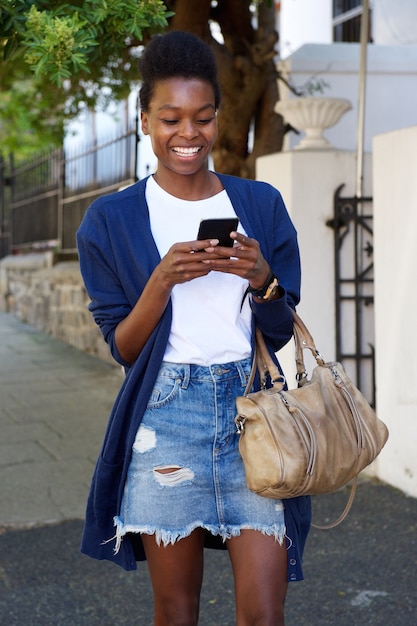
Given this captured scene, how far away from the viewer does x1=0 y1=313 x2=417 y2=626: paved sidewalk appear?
157 inches

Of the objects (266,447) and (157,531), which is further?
(157,531)

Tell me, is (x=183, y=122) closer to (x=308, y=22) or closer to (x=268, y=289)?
(x=268, y=289)

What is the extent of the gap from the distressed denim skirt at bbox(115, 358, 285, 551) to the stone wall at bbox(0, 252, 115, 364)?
778 centimetres

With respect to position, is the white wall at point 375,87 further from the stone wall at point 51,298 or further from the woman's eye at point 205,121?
the woman's eye at point 205,121

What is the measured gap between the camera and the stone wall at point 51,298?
37.3ft

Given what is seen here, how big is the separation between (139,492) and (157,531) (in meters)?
0.11

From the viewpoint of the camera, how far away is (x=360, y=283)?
6293mm

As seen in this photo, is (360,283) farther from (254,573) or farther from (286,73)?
(254,573)

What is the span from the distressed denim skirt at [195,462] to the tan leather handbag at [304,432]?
3.0 inches

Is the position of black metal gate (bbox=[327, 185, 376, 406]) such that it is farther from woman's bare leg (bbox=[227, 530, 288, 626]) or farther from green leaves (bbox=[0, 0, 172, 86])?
woman's bare leg (bbox=[227, 530, 288, 626])

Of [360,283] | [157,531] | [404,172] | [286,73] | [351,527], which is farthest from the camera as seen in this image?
[286,73]

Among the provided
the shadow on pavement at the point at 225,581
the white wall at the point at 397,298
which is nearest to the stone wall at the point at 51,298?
the white wall at the point at 397,298

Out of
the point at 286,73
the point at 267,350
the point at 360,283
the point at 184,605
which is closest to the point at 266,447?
the point at 267,350

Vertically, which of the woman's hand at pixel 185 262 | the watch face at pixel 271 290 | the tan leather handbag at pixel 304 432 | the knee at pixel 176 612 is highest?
the woman's hand at pixel 185 262
